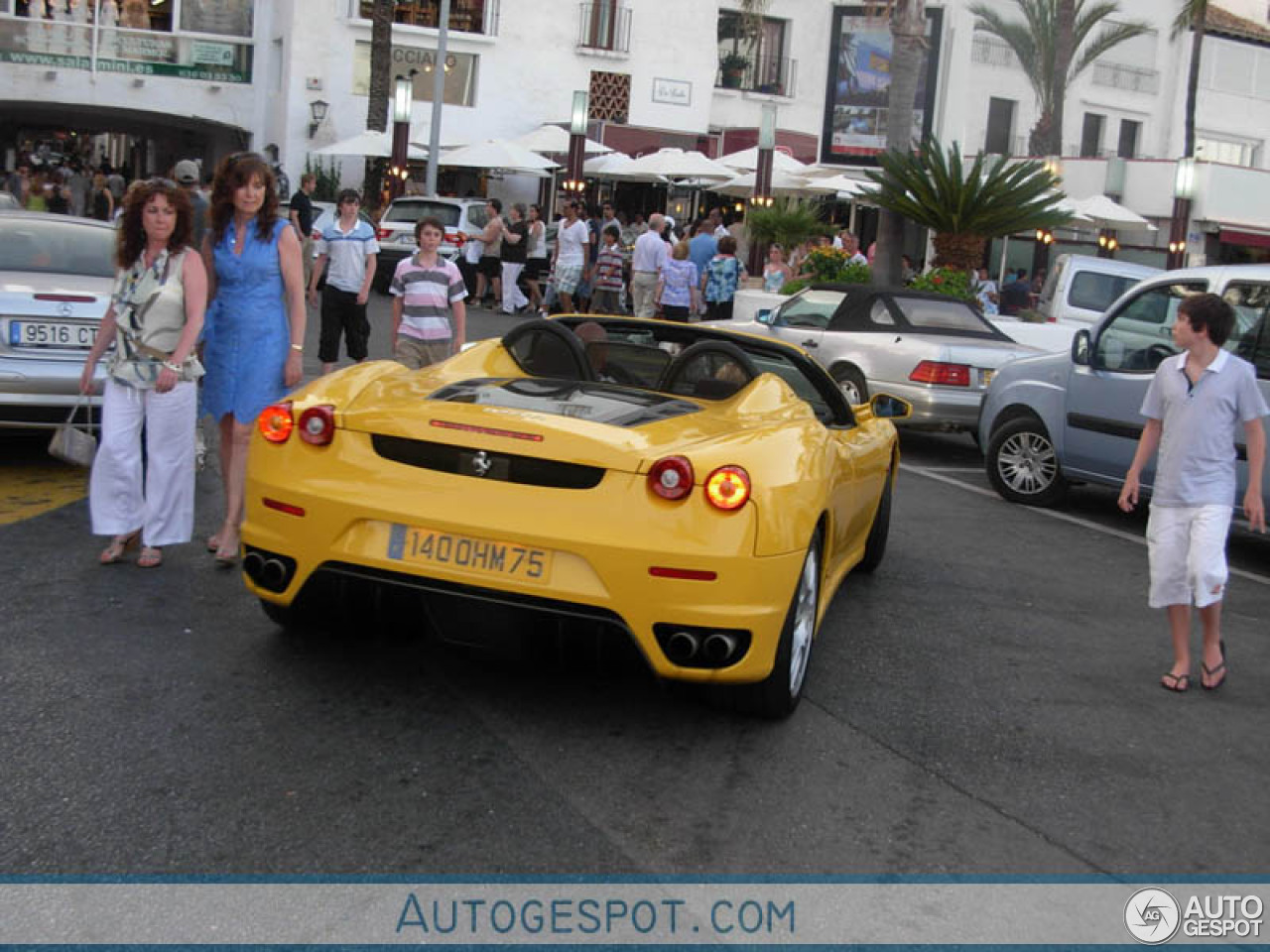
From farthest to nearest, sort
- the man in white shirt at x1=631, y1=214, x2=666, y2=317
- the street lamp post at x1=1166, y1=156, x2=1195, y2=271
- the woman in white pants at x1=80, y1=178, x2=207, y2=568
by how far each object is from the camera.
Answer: the street lamp post at x1=1166, y1=156, x2=1195, y2=271 < the man in white shirt at x1=631, y1=214, x2=666, y2=317 < the woman in white pants at x1=80, y1=178, x2=207, y2=568

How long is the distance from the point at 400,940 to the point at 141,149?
4864 centimetres

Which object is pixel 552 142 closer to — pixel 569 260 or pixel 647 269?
pixel 569 260

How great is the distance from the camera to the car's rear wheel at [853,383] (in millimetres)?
12734

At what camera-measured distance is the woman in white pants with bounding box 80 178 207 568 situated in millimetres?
6207

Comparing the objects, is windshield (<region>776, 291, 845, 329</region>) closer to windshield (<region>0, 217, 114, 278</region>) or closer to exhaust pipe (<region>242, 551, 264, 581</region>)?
windshield (<region>0, 217, 114, 278</region>)

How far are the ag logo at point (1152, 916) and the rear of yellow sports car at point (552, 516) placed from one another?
4.18 feet

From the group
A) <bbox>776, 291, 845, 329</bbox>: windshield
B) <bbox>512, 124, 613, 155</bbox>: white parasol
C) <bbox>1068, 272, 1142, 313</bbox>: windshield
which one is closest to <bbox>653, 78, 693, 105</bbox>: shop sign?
<bbox>512, 124, 613, 155</bbox>: white parasol

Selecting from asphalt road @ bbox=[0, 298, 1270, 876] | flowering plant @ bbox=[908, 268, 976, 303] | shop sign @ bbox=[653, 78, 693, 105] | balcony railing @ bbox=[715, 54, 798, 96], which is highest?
balcony railing @ bbox=[715, 54, 798, 96]

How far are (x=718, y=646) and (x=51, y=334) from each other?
4.97 metres

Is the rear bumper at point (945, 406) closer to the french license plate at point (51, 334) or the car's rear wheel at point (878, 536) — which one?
the car's rear wheel at point (878, 536)

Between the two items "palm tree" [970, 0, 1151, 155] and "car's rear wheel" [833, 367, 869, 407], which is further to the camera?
"palm tree" [970, 0, 1151, 155]

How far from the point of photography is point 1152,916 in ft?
12.1

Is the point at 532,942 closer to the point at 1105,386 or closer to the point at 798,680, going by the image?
the point at 798,680

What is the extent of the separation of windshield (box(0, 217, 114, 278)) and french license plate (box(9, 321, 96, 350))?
617 mm
